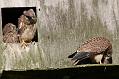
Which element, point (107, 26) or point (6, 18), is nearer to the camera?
point (107, 26)

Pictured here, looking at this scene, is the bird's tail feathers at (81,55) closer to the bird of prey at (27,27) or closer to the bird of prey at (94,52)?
the bird of prey at (94,52)

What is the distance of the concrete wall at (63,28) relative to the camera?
4.06 m

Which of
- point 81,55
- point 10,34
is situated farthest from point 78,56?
point 10,34

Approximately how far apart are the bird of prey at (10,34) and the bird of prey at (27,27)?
0.04 metres

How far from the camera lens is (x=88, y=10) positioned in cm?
416

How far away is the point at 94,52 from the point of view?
420 cm

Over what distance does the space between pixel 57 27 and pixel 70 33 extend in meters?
→ 0.12

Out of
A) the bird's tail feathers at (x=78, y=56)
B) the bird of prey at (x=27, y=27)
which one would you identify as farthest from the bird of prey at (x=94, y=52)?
the bird of prey at (x=27, y=27)

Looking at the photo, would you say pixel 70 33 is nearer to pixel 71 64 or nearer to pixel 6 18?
pixel 71 64

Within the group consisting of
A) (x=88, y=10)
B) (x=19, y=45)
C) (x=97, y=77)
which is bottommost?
(x=97, y=77)

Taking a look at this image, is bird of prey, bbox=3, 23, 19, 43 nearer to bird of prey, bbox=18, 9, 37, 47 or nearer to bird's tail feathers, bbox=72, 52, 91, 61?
bird of prey, bbox=18, 9, 37, 47

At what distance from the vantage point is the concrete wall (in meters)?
4.06

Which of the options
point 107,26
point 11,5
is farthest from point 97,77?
point 11,5

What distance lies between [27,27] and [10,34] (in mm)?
202
